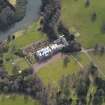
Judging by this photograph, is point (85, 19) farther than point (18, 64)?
Yes

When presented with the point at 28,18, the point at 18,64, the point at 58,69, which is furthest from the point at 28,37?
the point at 58,69

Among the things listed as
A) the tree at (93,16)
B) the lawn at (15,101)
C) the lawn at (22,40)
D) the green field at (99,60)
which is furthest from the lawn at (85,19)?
the lawn at (15,101)

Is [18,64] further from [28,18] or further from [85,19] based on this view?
[85,19]

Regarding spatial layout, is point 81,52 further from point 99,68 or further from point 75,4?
point 75,4

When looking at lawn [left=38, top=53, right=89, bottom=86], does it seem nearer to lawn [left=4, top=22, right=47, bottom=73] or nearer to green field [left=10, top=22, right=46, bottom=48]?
lawn [left=4, top=22, right=47, bottom=73]

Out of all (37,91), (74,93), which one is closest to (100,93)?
(74,93)
